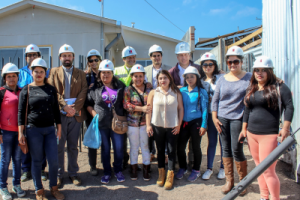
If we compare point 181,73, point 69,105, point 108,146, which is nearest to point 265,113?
point 181,73

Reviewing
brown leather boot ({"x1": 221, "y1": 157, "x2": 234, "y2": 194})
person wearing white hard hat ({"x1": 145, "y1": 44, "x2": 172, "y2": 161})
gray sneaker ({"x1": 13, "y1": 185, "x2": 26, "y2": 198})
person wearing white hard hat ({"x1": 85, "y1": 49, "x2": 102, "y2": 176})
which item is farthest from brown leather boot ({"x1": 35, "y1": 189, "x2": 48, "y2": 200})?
brown leather boot ({"x1": 221, "y1": 157, "x2": 234, "y2": 194})

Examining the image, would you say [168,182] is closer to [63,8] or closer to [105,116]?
[105,116]

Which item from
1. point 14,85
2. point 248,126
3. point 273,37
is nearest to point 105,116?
point 14,85

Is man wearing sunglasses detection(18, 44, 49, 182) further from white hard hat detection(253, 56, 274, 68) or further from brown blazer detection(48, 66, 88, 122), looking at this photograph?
white hard hat detection(253, 56, 274, 68)

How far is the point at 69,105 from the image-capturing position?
3.64 meters

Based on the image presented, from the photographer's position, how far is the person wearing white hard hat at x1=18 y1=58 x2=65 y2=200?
3074 millimetres

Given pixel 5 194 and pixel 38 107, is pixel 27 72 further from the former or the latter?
pixel 5 194

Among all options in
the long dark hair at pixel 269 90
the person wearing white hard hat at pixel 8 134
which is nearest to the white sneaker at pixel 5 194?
the person wearing white hard hat at pixel 8 134

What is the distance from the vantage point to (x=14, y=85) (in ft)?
11.3

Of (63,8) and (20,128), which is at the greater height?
(63,8)

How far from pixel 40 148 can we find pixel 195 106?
2.46m

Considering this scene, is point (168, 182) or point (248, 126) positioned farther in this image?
point (168, 182)

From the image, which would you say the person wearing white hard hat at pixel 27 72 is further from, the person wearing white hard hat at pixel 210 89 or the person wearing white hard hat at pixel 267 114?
the person wearing white hard hat at pixel 267 114

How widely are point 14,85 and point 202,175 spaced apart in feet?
11.4
